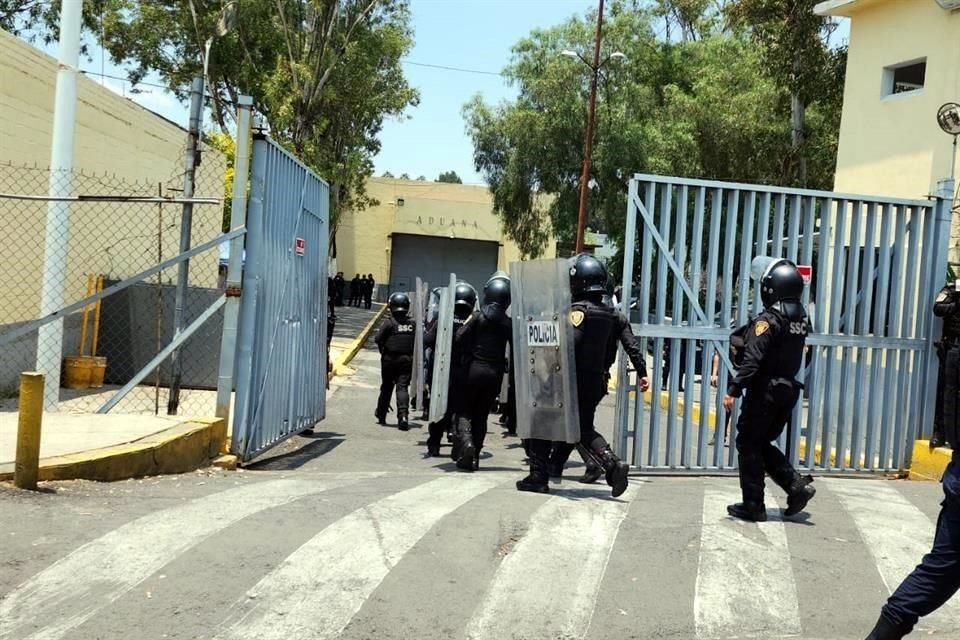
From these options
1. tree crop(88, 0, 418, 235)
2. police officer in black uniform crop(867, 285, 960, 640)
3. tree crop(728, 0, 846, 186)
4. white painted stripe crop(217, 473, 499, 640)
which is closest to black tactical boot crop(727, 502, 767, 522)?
white painted stripe crop(217, 473, 499, 640)

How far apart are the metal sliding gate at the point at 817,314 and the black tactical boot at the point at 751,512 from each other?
4.52 ft

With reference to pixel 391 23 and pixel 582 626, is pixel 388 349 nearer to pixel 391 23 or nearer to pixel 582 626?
pixel 582 626

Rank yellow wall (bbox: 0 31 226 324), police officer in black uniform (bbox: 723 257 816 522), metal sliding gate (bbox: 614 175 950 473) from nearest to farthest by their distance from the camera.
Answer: police officer in black uniform (bbox: 723 257 816 522) → metal sliding gate (bbox: 614 175 950 473) → yellow wall (bbox: 0 31 226 324)

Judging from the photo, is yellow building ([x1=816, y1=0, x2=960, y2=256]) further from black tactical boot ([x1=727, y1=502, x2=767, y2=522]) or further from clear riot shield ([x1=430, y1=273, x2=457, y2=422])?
black tactical boot ([x1=727, y1=502, x2=767, y2=522])

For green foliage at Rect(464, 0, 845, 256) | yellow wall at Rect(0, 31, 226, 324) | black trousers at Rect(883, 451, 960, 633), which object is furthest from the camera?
green foliage at Rect(464, 0, 845, 256)

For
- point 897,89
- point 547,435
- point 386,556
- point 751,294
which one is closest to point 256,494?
point 386,556

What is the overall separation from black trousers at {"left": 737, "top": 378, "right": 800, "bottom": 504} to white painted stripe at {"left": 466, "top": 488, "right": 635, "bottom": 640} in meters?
0.86

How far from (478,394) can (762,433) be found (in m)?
2.99

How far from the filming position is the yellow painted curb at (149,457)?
623 cm

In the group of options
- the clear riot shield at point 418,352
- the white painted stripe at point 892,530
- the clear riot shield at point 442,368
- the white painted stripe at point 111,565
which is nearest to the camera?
the white painted stripe at point 111,565

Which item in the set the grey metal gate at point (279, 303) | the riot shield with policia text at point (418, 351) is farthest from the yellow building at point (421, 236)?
the grey metal gate at point (279, 303)

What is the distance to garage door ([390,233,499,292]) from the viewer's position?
5569 cm

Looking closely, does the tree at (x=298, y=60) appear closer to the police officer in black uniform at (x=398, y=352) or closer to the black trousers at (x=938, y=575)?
the police officer in black uniform at (x=398, y=352)

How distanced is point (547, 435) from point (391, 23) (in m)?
26.7
